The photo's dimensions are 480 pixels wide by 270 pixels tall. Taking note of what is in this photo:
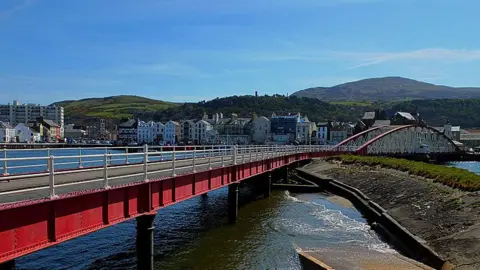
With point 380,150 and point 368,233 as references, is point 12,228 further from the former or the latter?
point 380,150

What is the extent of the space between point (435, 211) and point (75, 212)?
2275 centimetres

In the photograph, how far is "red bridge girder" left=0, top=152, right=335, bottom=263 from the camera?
37.6 ft

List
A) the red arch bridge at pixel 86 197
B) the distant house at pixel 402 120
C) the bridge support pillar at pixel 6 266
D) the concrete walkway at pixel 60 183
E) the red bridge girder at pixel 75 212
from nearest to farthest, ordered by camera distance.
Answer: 1. the red bridge girder at pixel 75 212
2. the red arch bridge at pixel 86 197
3. the concrete walkway at pixel 60 183
4. the bridge support pillar at pixel 6 266
5. the distant house at pixel 402 120

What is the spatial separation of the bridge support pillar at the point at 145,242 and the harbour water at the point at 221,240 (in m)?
3.07

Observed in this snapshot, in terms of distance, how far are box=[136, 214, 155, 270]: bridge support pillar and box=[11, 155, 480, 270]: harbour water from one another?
307 cm

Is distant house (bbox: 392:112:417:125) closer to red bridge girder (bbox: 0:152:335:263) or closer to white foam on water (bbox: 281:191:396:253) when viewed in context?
white foam on water (bbox: 281:191:396:253)

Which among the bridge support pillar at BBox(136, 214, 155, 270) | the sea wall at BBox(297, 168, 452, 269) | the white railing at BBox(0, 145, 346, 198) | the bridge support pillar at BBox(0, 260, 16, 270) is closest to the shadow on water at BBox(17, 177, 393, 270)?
the sea wall at BBox(297, 168, 452, 269)

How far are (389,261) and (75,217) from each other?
13529 millimetres

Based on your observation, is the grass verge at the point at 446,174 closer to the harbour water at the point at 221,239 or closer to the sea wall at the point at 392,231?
the sea wall at the point at 392,231

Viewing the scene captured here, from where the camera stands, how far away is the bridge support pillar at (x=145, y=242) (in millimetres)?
18719

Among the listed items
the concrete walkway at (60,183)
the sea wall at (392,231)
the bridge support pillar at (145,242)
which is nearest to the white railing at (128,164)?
the concrete walkway at (60,183)

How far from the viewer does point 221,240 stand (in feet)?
92.0

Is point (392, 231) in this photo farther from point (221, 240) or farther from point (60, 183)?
point (60, 183)

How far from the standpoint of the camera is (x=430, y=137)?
529 ft
